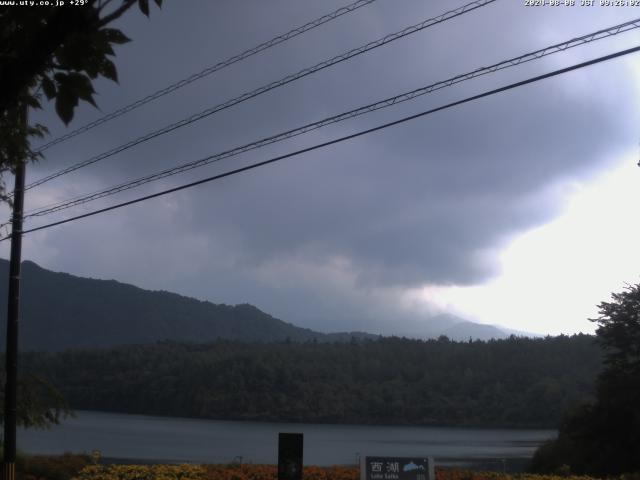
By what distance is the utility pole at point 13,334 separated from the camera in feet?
50.8

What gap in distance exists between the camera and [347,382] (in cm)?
10281

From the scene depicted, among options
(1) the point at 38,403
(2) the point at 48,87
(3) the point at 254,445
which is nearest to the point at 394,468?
(2) the point at 48,87

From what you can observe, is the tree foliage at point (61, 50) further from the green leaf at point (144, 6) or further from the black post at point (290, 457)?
the black post at point (290, 457)

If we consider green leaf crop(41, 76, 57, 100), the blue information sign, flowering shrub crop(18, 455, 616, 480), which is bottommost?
flowering shrub crop(18, 455, 616, 480)

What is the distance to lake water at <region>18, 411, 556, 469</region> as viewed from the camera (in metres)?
41.9

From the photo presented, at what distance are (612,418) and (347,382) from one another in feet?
238

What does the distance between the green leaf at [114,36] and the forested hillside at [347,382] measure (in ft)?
274

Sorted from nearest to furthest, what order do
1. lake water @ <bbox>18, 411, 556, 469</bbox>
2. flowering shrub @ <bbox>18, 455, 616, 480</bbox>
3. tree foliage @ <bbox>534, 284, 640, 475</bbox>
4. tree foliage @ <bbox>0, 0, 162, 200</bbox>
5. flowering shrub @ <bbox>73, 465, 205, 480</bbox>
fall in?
tree foliage @ <bbox>0, 0, 162, 200</bbox> < flowering shrub @ <bbox>73, 465, 205, 480</bbox> < flowering shrub @ <bbox>18, 455, 616, 480</bbox> < tree foliage @ <bbox>534, 284, 640, 475</bbox> < lake water @ <bbox>18, 411, 556, 469</bbox>

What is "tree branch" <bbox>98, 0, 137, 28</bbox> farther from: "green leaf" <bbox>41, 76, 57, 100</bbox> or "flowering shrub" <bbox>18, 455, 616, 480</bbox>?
"flowering shrub" <bbox>18, 455, 616, 480</bbox>

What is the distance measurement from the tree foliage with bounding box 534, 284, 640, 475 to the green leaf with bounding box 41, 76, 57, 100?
2833 cm

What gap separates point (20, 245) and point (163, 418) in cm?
8358

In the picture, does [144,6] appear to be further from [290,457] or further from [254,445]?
[254,445]

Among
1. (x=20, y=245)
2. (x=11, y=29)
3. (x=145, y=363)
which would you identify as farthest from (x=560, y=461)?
(x=145, y=363)

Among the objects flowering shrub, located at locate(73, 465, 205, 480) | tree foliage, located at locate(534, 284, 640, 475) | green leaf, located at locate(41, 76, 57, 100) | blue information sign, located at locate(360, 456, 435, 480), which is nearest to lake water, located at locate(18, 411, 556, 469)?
tree foliage, located at locate(534, 284, 640, 475)
